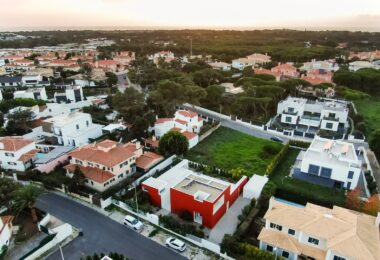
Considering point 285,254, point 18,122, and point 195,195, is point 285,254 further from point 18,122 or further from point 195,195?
point 18,122

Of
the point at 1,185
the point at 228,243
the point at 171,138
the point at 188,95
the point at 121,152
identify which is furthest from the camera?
the point at 188,95

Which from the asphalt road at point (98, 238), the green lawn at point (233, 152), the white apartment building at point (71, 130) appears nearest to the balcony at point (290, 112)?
the green lawn at point (233, 152)

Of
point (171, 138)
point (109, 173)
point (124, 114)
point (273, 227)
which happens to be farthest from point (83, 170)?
point (273, 227)

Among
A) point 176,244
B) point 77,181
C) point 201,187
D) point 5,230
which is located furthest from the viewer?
point 77,181

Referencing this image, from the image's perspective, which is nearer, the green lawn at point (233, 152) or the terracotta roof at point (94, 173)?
the terracotta roof at point (94, 173)

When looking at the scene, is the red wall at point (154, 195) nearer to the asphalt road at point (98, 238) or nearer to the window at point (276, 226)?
the asphalt road at point (98, 238)

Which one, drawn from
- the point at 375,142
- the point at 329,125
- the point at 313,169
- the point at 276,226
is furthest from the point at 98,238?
the point at 329,125

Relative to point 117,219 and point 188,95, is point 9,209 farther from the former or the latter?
point 188,95
